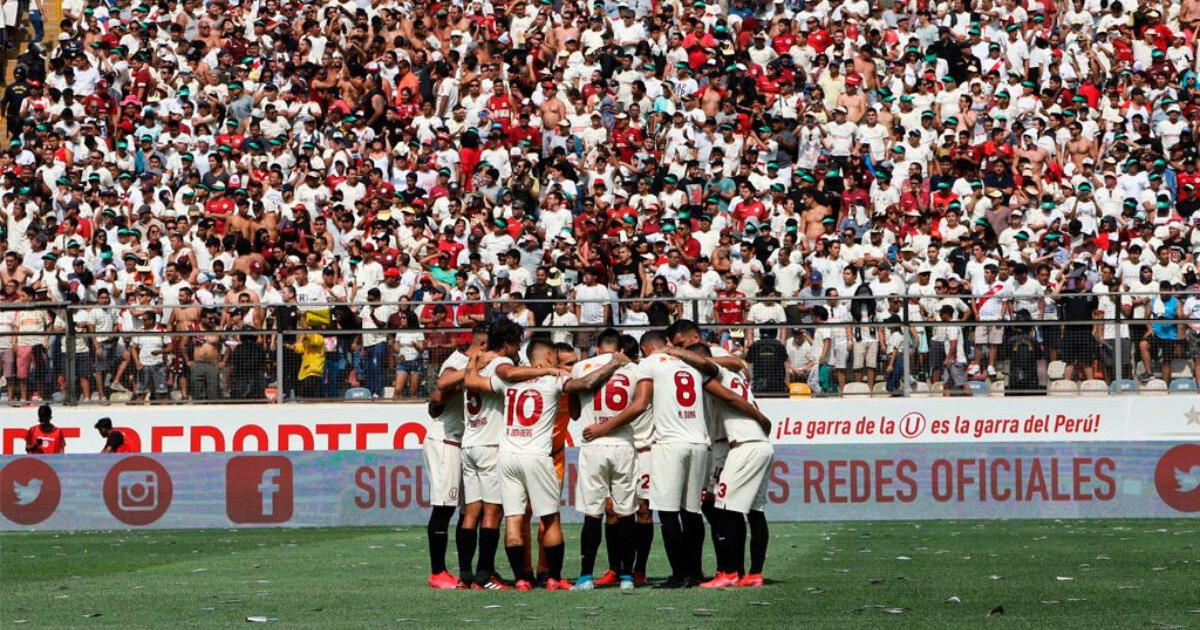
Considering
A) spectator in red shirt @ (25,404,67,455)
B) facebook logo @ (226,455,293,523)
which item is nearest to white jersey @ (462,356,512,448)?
facebook logo @ (226,455,293,523)

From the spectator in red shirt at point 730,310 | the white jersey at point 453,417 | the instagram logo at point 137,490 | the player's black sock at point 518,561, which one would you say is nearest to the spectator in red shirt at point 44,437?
the instagram logo at point 137,490

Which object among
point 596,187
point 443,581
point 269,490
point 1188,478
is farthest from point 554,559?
point 596,187

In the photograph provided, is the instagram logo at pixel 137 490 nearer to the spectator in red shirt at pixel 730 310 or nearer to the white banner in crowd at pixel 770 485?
the white banner in crowd at pixel 770 485

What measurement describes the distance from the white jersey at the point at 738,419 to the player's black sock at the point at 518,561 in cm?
174

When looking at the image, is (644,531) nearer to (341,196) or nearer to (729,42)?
(341,196)

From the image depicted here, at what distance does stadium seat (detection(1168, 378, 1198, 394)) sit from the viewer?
23.7 metres

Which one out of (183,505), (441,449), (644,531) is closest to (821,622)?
(644,531)

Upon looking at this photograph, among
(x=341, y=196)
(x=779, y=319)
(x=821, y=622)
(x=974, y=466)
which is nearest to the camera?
(x=821, y=622)

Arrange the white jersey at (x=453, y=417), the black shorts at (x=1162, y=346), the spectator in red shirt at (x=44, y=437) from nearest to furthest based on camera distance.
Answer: the white jersey at (x=453, y=417)
the black shorts at (x=1162, y=346)
the spectator in red shirt at (x=44, y=437)

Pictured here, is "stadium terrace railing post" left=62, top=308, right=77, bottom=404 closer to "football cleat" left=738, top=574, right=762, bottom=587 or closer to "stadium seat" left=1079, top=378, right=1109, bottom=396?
"stadium seat" left=1079, top=378, right=1109, bottom=396

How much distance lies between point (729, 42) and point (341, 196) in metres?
6.92

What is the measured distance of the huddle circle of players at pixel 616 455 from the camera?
1351 centimetres

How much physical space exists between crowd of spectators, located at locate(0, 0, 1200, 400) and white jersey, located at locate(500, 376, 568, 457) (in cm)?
1044

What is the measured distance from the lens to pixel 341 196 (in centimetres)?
2809
